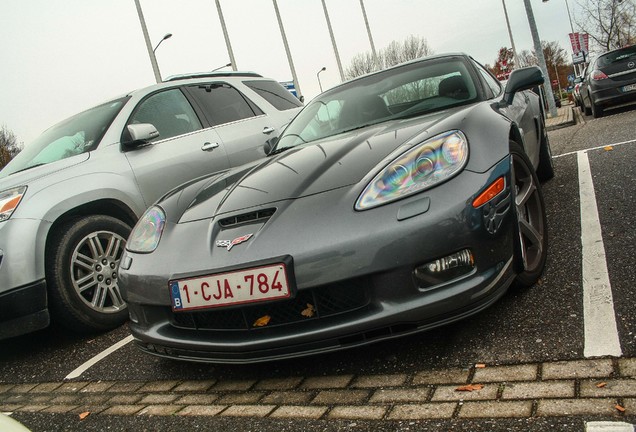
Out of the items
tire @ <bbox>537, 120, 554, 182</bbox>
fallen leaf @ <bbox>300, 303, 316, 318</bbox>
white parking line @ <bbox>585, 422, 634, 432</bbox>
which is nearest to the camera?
white parking line @ <bbox>585, 422, 634, 432</bbox>

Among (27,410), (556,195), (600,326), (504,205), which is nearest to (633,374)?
(600,326)

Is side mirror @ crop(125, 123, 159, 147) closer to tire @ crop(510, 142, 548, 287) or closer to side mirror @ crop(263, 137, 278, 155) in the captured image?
side mirror @ crop(263, 137, 278, 155)

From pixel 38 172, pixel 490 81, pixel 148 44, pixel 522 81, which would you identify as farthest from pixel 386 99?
pixel 148 44

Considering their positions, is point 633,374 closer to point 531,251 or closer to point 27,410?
point 531,251

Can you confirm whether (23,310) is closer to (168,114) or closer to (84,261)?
(84,261)

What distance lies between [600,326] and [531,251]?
2.18 feet

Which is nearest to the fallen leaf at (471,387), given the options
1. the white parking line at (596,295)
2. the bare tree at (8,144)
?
the white parking line at (596,295)

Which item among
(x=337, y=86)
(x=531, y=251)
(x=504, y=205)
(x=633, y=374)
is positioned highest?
(x=337, y=86)

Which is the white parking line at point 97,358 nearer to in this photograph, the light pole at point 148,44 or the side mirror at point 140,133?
the side mirror at point 140,133

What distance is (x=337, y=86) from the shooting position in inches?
165

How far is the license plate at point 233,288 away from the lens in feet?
7.12

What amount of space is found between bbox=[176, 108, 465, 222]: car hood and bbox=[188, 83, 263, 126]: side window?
1965 mm

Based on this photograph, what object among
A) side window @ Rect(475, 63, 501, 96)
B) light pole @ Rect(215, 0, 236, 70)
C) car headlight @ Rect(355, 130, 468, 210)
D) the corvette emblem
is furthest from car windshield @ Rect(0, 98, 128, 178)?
light pole @ Rect(215, 0, 236, 70)

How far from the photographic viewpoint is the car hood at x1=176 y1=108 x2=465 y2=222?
2539mm
